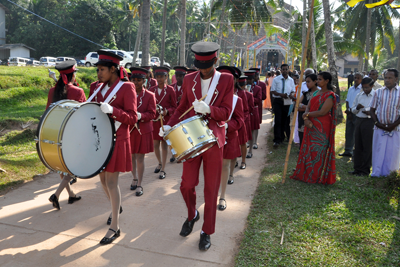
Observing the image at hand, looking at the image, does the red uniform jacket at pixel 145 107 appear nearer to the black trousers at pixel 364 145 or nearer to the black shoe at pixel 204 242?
the black shoe at pixel 204 242

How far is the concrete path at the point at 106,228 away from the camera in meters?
3.66

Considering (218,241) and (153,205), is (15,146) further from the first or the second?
(218,241)

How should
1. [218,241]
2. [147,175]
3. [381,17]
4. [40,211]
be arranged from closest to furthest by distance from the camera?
[218,241], [40,211], [147,175], [381,17]

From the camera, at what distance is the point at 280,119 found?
9312 mm

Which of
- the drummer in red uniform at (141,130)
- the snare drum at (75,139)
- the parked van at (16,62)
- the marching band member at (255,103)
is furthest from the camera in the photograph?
the parked van at (16,62)

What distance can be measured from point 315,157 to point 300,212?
1.58 metres

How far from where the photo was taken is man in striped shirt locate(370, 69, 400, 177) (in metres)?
6.01

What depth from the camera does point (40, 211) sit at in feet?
15.9

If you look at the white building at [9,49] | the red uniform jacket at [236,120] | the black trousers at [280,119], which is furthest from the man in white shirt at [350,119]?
the white building at [9,49]

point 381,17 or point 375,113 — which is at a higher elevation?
point 381,17

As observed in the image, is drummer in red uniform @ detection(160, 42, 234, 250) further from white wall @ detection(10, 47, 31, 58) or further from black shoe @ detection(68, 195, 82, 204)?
white wall @ detection(10, 47, 31, 58)

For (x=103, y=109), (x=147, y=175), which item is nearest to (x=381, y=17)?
(x=147, y=175)

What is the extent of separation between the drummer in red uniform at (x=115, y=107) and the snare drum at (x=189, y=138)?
75 cm

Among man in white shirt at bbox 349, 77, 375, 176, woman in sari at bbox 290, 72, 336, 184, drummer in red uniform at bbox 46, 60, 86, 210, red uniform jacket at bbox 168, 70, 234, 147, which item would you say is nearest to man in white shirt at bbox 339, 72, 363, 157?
man in white shirt at bbox 349, 77, 375, 176
